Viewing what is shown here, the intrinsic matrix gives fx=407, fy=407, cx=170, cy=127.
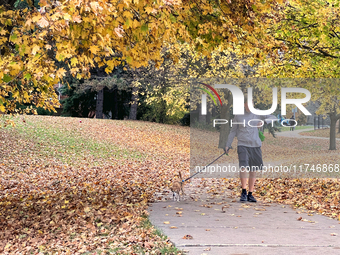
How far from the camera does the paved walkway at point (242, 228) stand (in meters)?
5.12

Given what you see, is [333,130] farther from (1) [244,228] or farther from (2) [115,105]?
(2) [115,105]

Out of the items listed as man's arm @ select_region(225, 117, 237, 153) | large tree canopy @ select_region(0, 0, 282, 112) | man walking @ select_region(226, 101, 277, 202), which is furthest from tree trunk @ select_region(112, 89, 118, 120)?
man walking @ select_region(226, 101, 277, 202)

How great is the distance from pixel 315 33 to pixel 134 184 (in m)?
6.48

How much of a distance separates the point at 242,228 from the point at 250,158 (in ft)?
7.26

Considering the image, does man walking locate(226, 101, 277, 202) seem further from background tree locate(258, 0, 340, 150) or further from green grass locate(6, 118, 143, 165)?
green grass locate(6, 118, 143, 165)

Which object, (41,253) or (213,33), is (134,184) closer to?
(213,33)

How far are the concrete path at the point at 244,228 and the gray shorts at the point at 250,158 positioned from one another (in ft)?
2.65

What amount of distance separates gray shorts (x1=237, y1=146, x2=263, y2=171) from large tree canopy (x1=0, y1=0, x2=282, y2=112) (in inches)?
88.6

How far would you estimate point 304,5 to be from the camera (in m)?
9.67

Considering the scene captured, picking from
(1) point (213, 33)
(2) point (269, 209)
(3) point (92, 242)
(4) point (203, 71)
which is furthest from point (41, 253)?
(4) point (203, 71)

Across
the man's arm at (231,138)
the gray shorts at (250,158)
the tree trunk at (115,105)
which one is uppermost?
the tree trunk at (115,105)

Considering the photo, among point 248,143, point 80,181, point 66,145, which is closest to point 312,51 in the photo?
point 248,143

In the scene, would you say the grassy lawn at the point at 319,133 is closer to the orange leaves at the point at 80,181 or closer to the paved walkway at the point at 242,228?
the paved walkway at the point at 242,228

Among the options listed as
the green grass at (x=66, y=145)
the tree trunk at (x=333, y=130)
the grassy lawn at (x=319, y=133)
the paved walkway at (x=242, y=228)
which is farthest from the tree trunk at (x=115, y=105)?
the paved walkway at (x=242, y=228)
